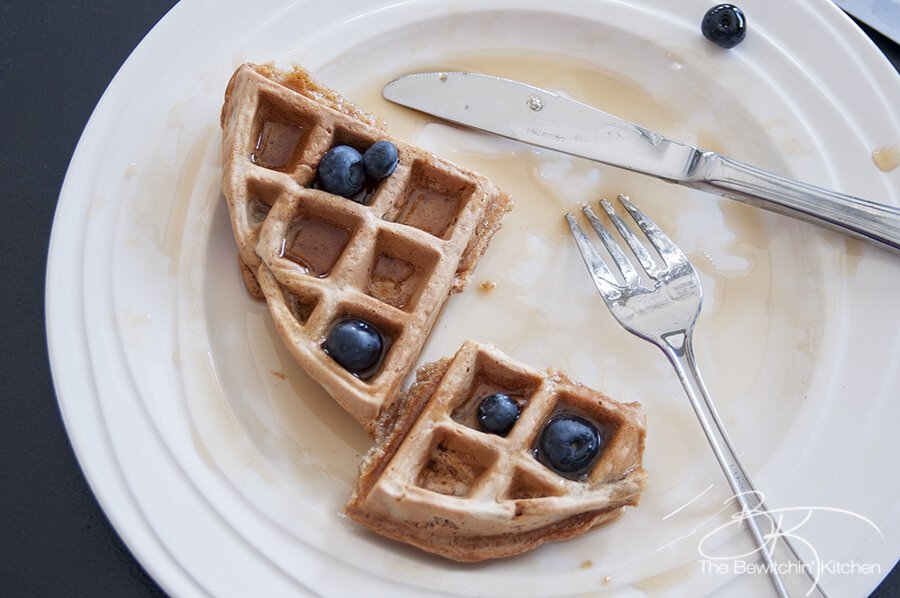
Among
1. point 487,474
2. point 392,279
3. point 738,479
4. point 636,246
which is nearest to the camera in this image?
point 487,474

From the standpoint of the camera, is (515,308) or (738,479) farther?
(515,308)

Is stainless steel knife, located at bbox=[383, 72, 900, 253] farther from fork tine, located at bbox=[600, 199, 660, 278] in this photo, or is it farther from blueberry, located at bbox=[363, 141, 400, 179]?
blueberry, located at bbox=[363, 141, 400, 179]

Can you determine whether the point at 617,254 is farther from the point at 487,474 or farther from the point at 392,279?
the point at 487,474

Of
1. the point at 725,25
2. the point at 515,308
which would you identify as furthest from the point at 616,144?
the point at 515,308

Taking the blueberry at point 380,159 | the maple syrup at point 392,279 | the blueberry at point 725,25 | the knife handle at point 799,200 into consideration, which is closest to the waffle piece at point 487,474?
the maple syrup at point 392,279

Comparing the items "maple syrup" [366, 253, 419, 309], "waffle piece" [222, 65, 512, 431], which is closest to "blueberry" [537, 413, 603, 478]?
"waffle piece" [222, 65, 512, 431]

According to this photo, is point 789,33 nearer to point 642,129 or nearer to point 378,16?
point 642,129

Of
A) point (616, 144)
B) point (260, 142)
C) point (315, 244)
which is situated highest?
point (616, 144)
